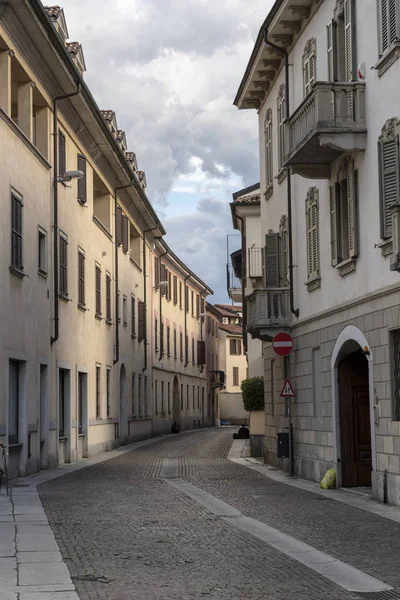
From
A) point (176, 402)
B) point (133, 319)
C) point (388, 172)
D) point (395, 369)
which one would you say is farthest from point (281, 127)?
point (176, 402)

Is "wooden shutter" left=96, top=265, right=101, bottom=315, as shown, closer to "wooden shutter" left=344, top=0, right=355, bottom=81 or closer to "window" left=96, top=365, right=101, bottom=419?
"window" left=96, top=365, right=101, bottom=419

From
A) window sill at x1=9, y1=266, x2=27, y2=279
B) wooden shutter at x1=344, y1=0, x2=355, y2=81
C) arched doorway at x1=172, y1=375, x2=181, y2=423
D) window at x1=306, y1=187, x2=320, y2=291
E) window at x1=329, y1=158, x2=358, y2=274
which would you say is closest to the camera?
wooden shutter at x1=344, y1=0, x2=355, y2=81

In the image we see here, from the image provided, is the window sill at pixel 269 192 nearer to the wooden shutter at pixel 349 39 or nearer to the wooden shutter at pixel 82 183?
the wooden shutter at pixel 82 183

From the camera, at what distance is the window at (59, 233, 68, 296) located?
27875 millimetres

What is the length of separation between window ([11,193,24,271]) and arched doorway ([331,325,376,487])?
7.22 meters

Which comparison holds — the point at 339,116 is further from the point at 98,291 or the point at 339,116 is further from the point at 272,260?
the point at 98,291

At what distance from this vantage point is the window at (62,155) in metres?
27.5

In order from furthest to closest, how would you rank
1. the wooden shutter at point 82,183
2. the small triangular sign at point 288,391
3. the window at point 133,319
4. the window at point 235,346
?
the window at point 235,346
the window at point 133,319
the wooden shutter at point 82,183
the small triangular sign at point 288,391

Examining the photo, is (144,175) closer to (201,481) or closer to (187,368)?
(187,368)

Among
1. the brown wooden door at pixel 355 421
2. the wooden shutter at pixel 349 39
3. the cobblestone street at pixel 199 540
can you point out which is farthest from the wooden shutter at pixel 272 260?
the wooden shutter at pixel 349 39

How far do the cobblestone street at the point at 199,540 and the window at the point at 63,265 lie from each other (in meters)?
7.98

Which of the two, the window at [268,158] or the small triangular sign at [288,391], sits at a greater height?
the window at [268,158]

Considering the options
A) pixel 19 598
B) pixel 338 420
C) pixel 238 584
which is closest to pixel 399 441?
pixel 338 420

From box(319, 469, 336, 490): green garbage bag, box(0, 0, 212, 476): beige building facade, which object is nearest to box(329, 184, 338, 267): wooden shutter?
box(319, 469, 336, 490): green garbage bag
